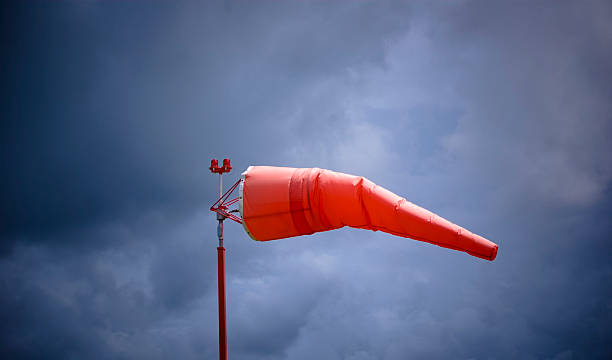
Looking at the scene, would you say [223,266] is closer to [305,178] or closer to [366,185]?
[305,178]

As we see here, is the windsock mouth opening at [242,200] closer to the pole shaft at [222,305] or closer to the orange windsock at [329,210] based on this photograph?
→ the orange windsock at [329,210]

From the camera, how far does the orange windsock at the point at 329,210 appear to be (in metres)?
12.2

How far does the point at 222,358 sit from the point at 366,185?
8.44 m

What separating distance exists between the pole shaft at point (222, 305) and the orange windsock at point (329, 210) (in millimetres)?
2764

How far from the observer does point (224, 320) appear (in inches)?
663

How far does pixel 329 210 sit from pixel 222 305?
6.10 meters

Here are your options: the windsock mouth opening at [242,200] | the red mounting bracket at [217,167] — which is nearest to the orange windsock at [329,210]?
the windsock mouth opening at [242,200]

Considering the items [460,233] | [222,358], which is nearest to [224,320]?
[222,358]

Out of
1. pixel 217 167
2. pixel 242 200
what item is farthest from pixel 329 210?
pixel 217 167

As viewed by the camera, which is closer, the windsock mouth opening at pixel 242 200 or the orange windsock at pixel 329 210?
the orange windsock at pixel 329 210

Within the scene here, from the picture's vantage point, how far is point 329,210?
44.4 ft

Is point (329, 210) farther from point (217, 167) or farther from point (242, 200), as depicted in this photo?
point (217, 167)

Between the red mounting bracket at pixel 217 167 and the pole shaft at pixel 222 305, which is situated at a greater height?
the red mounting bracket at pixel 217 167

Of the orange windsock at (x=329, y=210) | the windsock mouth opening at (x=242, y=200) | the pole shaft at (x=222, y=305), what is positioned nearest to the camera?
the orange windsock at (x=329, y=210)
